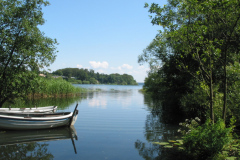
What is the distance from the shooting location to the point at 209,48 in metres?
8.94

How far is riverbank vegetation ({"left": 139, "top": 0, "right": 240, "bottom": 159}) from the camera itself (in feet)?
25.8

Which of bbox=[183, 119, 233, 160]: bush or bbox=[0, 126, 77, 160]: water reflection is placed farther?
bbox=[0, 126, 77, 160]: water reflection

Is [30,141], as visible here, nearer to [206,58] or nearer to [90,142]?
[90,142]

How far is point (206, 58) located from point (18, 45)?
12.4 meters

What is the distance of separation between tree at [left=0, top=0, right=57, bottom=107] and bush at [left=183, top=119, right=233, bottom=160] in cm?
1224

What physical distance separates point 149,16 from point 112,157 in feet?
20.5

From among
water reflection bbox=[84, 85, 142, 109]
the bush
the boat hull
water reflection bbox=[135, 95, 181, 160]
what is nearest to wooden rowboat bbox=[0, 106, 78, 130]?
the boat hull

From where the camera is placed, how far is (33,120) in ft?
44.7

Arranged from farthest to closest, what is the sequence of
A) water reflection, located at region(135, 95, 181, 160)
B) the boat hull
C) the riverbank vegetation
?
the boat hull → water reflection, located at region(135, 95, 181, 160) → the riverbank vegetation

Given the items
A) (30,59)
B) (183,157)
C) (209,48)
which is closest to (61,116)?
(30,59)

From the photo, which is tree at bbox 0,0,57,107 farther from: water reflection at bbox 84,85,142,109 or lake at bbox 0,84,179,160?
water reflection at bbox 84,85,142,109

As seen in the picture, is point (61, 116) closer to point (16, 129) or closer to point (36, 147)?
point (16, 129)

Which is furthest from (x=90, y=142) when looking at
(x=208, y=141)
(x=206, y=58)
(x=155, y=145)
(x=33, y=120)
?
(x=206, y=58)

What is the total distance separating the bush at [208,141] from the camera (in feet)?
23.3
